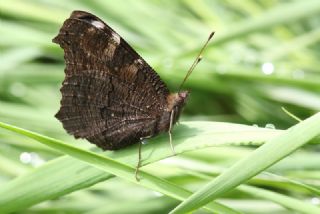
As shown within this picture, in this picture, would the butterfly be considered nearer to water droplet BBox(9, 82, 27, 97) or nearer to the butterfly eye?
the butterfly eye

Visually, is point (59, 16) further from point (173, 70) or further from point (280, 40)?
point (280, 40)

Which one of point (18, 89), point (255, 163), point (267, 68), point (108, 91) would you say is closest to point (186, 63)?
point (267, 68)

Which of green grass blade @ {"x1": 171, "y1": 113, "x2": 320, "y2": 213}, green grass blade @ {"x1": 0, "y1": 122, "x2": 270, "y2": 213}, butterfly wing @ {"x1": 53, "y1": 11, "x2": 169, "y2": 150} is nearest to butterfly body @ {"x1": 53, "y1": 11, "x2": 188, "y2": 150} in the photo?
butterfly wing @ {"x1": 53, "y1": 11, "x2": 169, "y2": 150}

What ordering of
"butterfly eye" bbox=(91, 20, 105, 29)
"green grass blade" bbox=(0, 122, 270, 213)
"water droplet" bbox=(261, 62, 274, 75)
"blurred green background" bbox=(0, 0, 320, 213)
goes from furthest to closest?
"water droplet" bbox=(261, 62, 274, 75) < "blurred green background" bbox=(0, 0, 320, 213) < "butterfly eye" bbox=(91, 20, 105, 29) < "green grass blade" bbox=(0, 122, 270, 213)

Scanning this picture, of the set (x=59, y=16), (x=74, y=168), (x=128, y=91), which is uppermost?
(x=59, y=16)

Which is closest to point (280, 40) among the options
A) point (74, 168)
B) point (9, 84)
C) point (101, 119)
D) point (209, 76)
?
point (209, 76)

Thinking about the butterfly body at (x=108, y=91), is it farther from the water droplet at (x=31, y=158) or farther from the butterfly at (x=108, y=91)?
the water droplet at (x=31, y=158)

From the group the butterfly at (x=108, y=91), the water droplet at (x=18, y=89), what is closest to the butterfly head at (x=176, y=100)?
the butterfly at (x=108, y=91)
